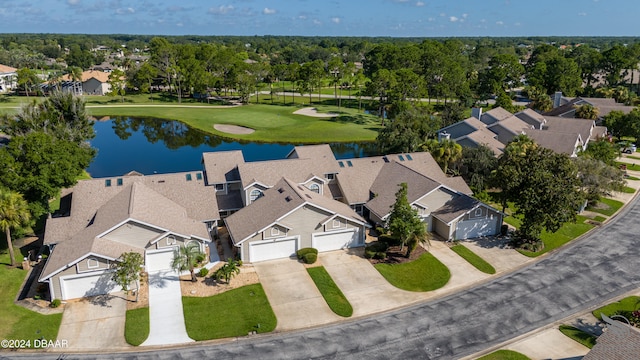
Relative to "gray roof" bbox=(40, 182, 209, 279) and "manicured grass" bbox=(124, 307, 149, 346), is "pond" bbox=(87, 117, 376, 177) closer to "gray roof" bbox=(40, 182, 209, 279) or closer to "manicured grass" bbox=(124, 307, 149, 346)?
"gray roof" bbox=(40, 182, 209, 279)

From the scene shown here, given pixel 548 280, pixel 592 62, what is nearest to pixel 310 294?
pixel 548 280

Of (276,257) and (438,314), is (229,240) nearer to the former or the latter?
(276,257)

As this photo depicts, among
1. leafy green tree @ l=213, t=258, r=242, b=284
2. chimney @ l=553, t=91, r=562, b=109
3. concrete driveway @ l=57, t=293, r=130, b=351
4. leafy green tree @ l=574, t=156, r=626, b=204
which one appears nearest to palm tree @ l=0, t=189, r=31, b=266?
concrete driveway @ l=57, t=293, r=130, b=351

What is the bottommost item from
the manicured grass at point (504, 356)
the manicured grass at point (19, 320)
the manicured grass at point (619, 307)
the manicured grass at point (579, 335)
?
the manicured grass at point (504, 356)

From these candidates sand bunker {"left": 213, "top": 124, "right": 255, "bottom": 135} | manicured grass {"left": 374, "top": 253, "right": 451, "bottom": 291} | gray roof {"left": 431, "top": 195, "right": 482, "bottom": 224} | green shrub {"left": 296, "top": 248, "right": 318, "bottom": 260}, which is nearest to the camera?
manicured grass {"left": 374, "top": 253, "right": 451, "bottom": 291}

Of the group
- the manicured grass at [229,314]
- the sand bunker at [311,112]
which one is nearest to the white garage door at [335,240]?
the manicured grass at [229,314]

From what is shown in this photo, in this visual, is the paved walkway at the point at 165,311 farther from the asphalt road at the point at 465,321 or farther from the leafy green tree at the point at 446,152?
the leafy green tree at the point at 446,152
